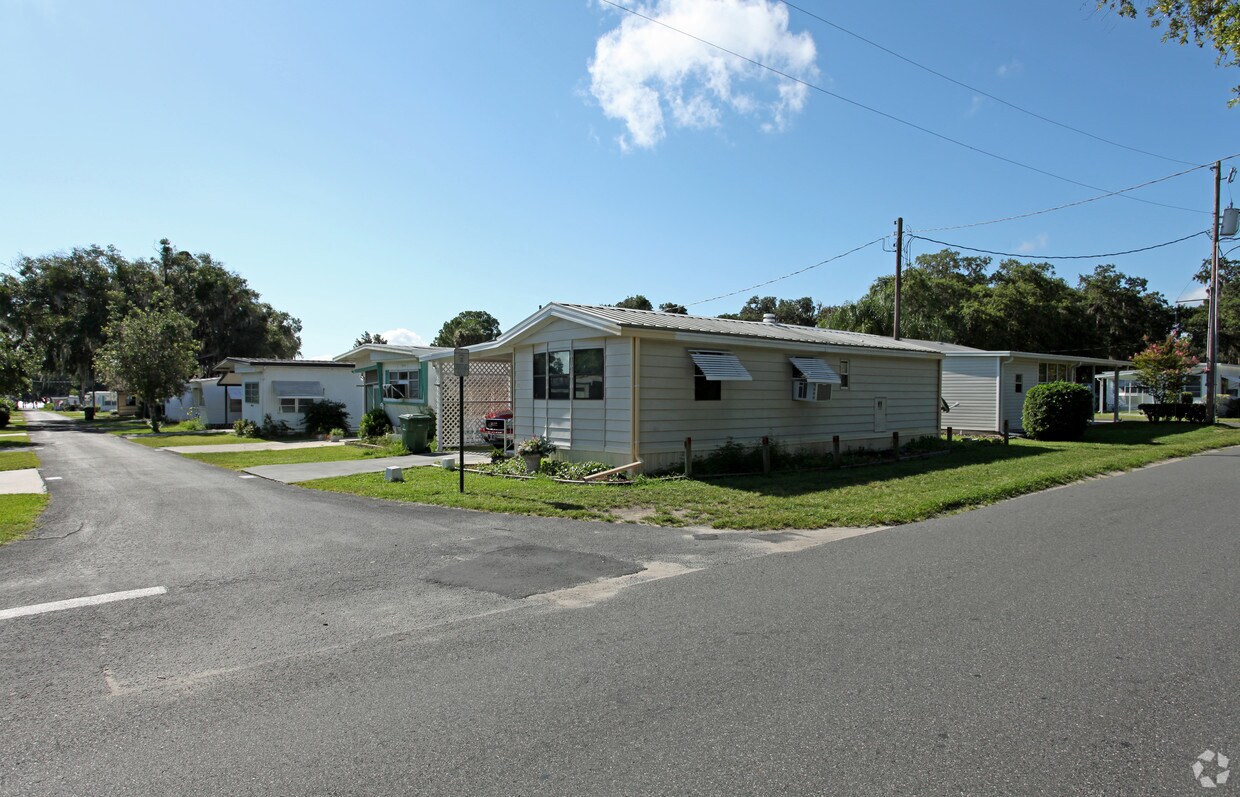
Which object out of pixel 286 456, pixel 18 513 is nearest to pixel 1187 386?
pixel 286 456

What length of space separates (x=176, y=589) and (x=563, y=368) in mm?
8900

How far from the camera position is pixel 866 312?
3081 cm

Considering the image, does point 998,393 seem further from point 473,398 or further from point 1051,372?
point 473,398

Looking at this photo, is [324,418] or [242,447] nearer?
[242,447]

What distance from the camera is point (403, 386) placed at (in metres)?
22.4

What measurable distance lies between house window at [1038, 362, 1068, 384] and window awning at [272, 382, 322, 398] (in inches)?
1107

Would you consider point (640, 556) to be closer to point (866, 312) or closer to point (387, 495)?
point (387, 495)

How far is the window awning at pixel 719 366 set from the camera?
1277 cm

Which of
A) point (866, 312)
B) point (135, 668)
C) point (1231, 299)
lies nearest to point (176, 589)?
point (135, 668)

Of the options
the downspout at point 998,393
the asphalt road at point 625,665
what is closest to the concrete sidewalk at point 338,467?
the asphalt road at point 625,665

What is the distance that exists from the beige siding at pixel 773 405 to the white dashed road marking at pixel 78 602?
8.10 meters

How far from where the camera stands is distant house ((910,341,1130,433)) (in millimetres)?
23719

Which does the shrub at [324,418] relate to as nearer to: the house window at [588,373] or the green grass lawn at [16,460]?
the green grass lawn at [16,460]

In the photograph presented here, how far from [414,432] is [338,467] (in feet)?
11.4
